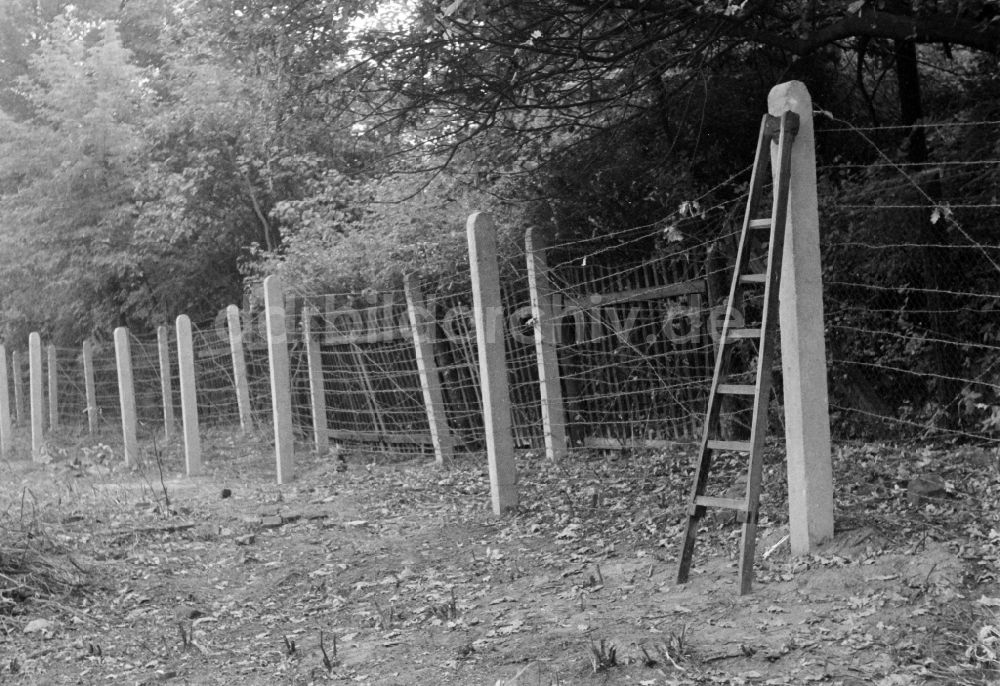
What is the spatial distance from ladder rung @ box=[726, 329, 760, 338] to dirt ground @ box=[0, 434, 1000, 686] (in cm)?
99

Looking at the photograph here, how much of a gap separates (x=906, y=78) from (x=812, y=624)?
5.39 m

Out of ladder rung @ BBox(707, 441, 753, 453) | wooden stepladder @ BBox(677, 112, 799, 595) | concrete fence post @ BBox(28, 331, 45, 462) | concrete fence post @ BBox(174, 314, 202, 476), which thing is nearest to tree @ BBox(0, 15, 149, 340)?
concrete fence post @ BBox(28, 331, 45, 462)

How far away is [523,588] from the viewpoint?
5195 millimetres

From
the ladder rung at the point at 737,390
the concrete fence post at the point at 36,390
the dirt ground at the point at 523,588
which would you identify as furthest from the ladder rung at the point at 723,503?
the concrete fence post at the point at 36,390

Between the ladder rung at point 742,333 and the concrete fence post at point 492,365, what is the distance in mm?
2504

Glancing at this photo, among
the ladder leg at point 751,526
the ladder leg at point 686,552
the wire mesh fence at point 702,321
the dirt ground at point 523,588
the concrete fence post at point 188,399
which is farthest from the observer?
the concrete fence post at point 188,399

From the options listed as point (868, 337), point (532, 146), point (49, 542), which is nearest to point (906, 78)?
point (868, 337)

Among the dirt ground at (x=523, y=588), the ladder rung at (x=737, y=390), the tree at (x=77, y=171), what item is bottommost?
the dirt ground at (x=523, y=588)

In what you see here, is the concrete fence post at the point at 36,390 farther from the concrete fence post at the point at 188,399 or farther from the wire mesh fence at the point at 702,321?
the wire mesh fence at the point at 702,321

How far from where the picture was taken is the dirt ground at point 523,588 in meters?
3.74

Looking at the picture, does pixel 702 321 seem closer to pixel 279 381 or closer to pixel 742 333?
pixel 742 333

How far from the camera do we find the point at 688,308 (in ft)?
25.1

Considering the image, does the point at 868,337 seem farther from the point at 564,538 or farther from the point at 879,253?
the point at 564,538

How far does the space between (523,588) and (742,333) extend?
1.73m
